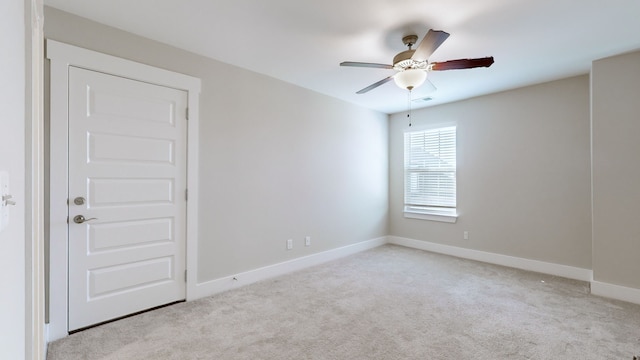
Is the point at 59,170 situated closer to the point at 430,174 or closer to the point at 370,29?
the point at 370,29

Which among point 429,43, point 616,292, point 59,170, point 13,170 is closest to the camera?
point 13,170

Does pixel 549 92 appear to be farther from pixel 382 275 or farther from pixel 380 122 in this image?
pixel 382 275

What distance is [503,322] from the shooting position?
98.0 inches

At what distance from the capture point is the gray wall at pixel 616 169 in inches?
115

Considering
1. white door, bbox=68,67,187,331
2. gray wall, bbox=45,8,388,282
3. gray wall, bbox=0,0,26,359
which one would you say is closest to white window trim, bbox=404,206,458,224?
gray wall, bbox=45,8,388,282

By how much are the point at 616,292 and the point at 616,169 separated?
1269 mm

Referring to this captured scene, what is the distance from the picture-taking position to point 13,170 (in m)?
0.84

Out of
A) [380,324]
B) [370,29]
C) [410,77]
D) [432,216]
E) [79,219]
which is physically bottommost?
[380,324]

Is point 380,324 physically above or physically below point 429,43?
below

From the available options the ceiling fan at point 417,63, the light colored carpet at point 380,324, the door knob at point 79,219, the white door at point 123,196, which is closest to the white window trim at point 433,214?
the light colored carpet at point 380,324

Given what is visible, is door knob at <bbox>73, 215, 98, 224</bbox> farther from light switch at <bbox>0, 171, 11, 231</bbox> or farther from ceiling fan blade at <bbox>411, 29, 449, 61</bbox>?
ceiling fan blade at <bbox>411, 29, 449, 61</bbox>

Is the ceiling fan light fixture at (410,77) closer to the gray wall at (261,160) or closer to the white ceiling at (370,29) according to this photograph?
the white ceiling at (370,29)

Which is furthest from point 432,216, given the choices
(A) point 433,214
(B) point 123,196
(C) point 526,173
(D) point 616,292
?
(B) point 123,196

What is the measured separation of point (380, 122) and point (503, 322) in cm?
370
